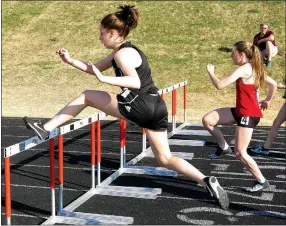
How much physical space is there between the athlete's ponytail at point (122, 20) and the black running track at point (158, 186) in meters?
1.96

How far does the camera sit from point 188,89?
20.4 metres

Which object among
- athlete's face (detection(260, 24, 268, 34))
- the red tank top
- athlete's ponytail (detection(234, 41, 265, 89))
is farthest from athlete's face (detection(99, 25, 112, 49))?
athlete's face (detection(260, 24, 268, 34))

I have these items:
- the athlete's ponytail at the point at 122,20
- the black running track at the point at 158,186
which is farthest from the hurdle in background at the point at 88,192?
the athlete's ponytail at the point at 122,20

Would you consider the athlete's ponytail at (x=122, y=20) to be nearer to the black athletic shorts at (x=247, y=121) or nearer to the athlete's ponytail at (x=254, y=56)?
the athlete's ponytail at (x=254, y=56)

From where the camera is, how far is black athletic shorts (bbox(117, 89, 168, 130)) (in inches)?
174

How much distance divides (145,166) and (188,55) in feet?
55.6

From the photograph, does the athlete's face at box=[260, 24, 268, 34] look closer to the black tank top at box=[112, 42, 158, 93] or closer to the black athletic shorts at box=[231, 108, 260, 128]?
the black athletic shorts at box=[231, 108, 260, 128]

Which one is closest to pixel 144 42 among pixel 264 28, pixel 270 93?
pixel 264 28

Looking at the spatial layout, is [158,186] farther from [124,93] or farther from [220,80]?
[124,93]

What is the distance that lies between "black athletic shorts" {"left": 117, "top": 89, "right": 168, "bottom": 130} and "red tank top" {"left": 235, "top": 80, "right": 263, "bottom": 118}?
6.04ft

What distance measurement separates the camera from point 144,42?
25.6 metres

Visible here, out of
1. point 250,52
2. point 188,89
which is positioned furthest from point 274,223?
point 188,89

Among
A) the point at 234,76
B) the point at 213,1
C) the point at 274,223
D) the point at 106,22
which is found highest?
the point at 213,1

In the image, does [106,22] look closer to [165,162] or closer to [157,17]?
[165,162]
